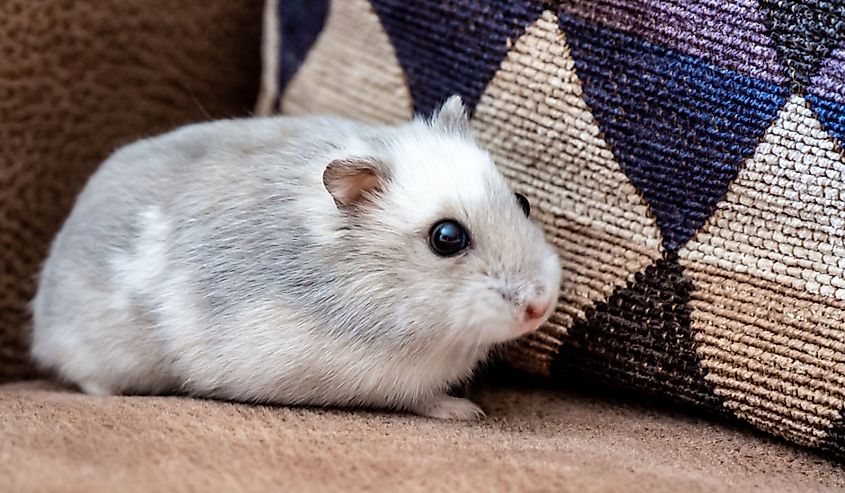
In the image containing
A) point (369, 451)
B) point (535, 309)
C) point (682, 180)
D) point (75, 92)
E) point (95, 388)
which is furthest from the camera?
point (75, 92)

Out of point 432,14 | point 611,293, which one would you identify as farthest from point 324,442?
point 432,14

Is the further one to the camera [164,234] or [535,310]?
[164,234]

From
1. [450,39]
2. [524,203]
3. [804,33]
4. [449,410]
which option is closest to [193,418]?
[449,410]

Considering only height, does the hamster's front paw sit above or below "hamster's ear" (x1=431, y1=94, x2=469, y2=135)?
below

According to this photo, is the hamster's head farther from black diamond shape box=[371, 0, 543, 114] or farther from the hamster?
black diamond shape box=[371, 0, 543, 114]

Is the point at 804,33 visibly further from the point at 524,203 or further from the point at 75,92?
the point at 75,92

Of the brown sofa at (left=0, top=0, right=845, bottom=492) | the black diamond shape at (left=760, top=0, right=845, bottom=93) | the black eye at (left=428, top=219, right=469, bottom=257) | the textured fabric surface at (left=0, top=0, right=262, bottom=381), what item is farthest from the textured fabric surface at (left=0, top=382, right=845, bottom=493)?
the black diamond shape at (left=760, top=0, right=845, bottom=93)
